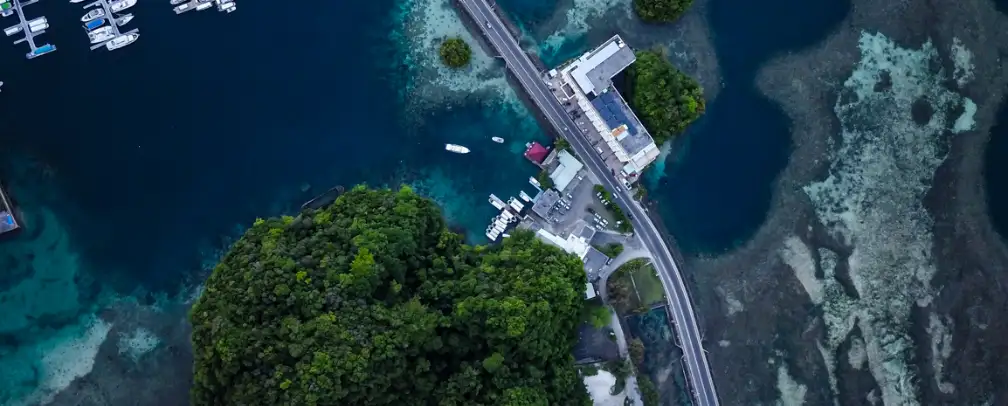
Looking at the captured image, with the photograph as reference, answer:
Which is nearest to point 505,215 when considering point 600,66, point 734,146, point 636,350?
point 600,66

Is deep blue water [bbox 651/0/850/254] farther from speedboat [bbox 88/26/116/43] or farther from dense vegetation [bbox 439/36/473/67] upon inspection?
speedboat [bbox 88/26/116/43]

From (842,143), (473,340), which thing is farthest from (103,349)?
(842,143)

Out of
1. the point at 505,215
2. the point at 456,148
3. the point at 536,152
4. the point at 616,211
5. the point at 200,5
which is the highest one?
the point at 200,5

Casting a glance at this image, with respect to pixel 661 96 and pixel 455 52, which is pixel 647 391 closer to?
pixel 661 96

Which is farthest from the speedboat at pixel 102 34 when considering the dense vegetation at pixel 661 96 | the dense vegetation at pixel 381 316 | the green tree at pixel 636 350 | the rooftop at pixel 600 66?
the green tree at pixel 636 350

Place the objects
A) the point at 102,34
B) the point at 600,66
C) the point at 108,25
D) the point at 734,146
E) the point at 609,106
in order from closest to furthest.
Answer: the point at 609,106, the point at 600,66, the point at 102,34, the point at 108,25, the point at 734,146

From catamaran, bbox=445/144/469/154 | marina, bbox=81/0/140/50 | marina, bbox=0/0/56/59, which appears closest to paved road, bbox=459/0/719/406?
catamaran, bbox=445/144/469/154

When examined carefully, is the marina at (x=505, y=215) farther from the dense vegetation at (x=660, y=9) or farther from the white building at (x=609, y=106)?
Result: the dense vegetation at (x=660, y=9)
